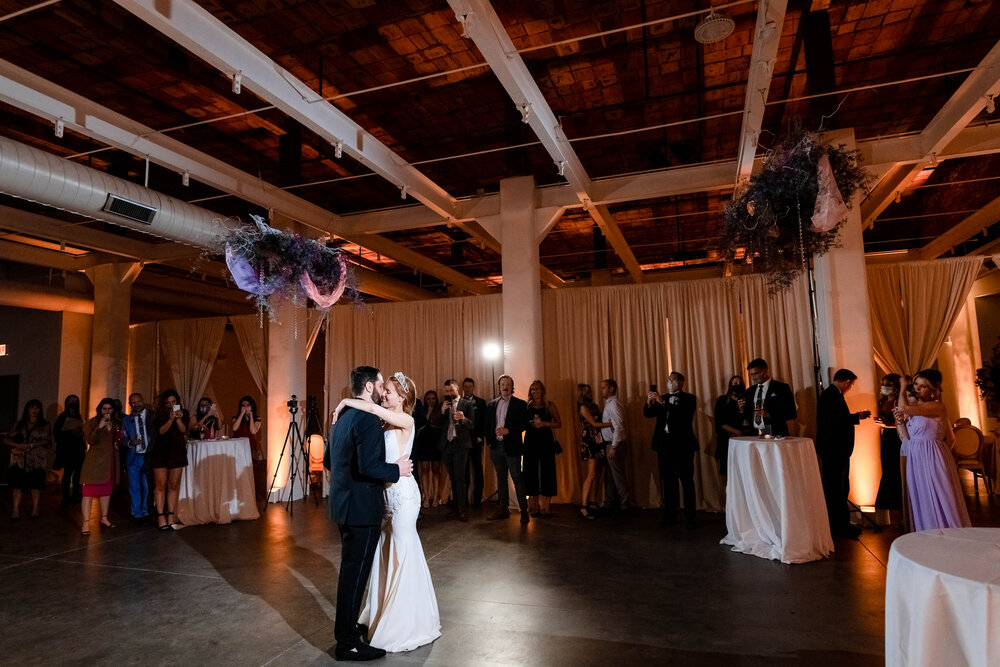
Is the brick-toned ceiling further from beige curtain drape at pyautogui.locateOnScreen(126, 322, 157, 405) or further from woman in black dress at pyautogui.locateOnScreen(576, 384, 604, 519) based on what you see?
beige curtain drape at pyautogui.locateOnScreen(126, 322, 157, 405)

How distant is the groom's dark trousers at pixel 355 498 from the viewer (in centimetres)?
313

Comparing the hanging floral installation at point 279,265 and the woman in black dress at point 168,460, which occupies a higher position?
the hanging floral installation at point 279,265

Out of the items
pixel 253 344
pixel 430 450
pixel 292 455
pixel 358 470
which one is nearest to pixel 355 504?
pixel 358 470

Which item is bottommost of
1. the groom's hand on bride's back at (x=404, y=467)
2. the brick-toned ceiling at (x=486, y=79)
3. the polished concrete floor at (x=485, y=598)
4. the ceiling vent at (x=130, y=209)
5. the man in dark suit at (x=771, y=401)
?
the polished concrete floor at (x=485, y=598)

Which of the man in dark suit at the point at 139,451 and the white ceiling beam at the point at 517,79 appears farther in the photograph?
the man in dark suit at the point at 139,451

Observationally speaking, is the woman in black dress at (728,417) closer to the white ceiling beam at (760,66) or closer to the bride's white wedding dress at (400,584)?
the white ceiling beam at (760,66)

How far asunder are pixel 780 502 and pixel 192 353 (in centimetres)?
1036

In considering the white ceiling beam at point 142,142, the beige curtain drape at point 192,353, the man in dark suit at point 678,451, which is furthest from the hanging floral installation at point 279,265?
the beige curtain drape at point 192,353

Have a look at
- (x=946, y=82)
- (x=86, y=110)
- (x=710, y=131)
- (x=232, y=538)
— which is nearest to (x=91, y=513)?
(x=232, y=538)

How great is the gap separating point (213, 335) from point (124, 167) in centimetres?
410

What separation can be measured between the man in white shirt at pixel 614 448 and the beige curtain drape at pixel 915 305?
3472 mm

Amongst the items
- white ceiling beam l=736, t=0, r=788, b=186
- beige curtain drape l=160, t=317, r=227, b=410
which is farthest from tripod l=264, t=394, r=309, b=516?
white ceiling beam l=736, t=0, r=788, b=186

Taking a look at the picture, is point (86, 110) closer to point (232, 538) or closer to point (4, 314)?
point (232, 538)

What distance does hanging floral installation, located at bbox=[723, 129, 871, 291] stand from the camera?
4.45 metres
